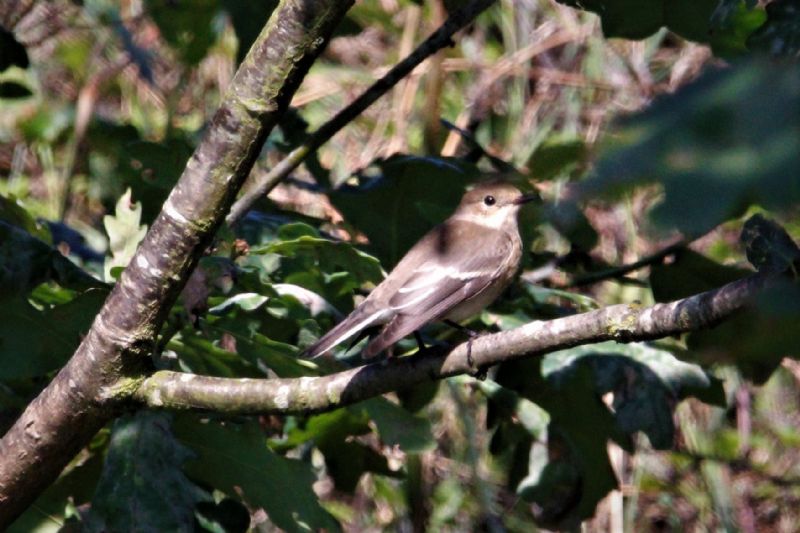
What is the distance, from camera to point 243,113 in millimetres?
2170

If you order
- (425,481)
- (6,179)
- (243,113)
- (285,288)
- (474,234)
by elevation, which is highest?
(243,113)

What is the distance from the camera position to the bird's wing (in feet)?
10.6

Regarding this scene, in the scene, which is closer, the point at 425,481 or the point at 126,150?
the point at 126,150

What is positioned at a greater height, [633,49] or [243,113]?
[243,113]

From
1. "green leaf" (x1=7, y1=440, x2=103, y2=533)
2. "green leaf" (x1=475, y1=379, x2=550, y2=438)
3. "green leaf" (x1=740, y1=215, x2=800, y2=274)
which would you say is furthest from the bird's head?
"green leaf" (x1=740, y1=215, x2=800, y2=274)

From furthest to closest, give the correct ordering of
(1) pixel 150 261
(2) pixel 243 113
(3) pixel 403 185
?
(3) pixel 403 185, (1) pixel 150 261, (2) pixel 243 113

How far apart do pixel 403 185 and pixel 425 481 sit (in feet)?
7.93

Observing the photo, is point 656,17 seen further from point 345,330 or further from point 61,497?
point 61,497

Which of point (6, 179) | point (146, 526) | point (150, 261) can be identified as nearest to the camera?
point (150, 261)

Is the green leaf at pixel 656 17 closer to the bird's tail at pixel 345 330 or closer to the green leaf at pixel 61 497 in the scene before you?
the bird's tail at pixel 345 330

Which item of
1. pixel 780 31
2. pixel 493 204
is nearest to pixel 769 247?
pixel 780 31

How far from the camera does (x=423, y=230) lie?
12.9ft

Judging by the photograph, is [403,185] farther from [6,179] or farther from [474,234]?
[6,179]

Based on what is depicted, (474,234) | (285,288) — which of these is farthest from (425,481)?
(285,288)
